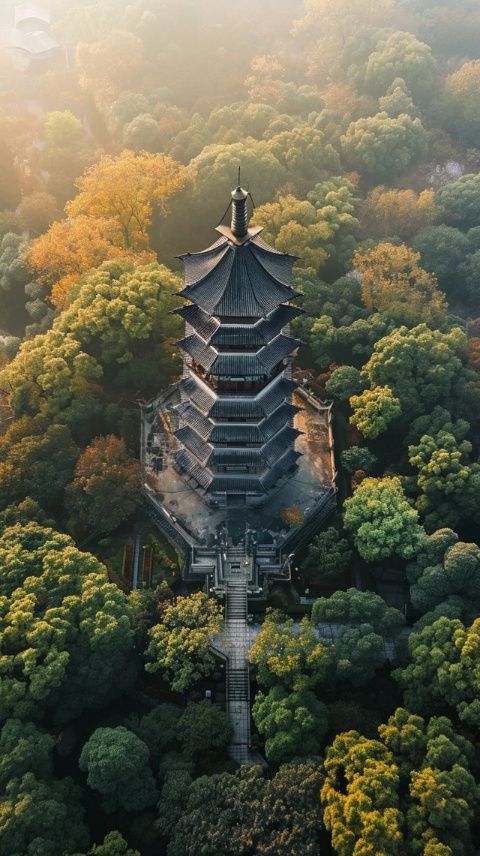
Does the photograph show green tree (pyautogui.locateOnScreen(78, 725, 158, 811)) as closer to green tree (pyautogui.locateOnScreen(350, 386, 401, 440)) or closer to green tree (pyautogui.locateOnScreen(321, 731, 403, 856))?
green tree (pyautogui.locateOnScreen(321, 731, 403, 856))

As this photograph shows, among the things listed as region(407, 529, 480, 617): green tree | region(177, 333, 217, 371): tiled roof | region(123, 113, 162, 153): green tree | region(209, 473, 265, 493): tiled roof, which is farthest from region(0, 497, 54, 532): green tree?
region(123, 113, 162, 153): green tree

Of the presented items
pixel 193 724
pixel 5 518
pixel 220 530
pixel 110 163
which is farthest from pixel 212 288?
pixel 110 163

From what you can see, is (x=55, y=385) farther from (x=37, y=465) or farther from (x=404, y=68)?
(x=404, y=68)

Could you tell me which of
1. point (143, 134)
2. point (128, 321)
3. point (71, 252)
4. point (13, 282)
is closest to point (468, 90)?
point (143, 134)

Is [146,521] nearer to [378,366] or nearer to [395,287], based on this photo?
[378,366]

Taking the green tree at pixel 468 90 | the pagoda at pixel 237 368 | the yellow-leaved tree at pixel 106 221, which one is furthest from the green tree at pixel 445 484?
the green tree at pixel 468 90
